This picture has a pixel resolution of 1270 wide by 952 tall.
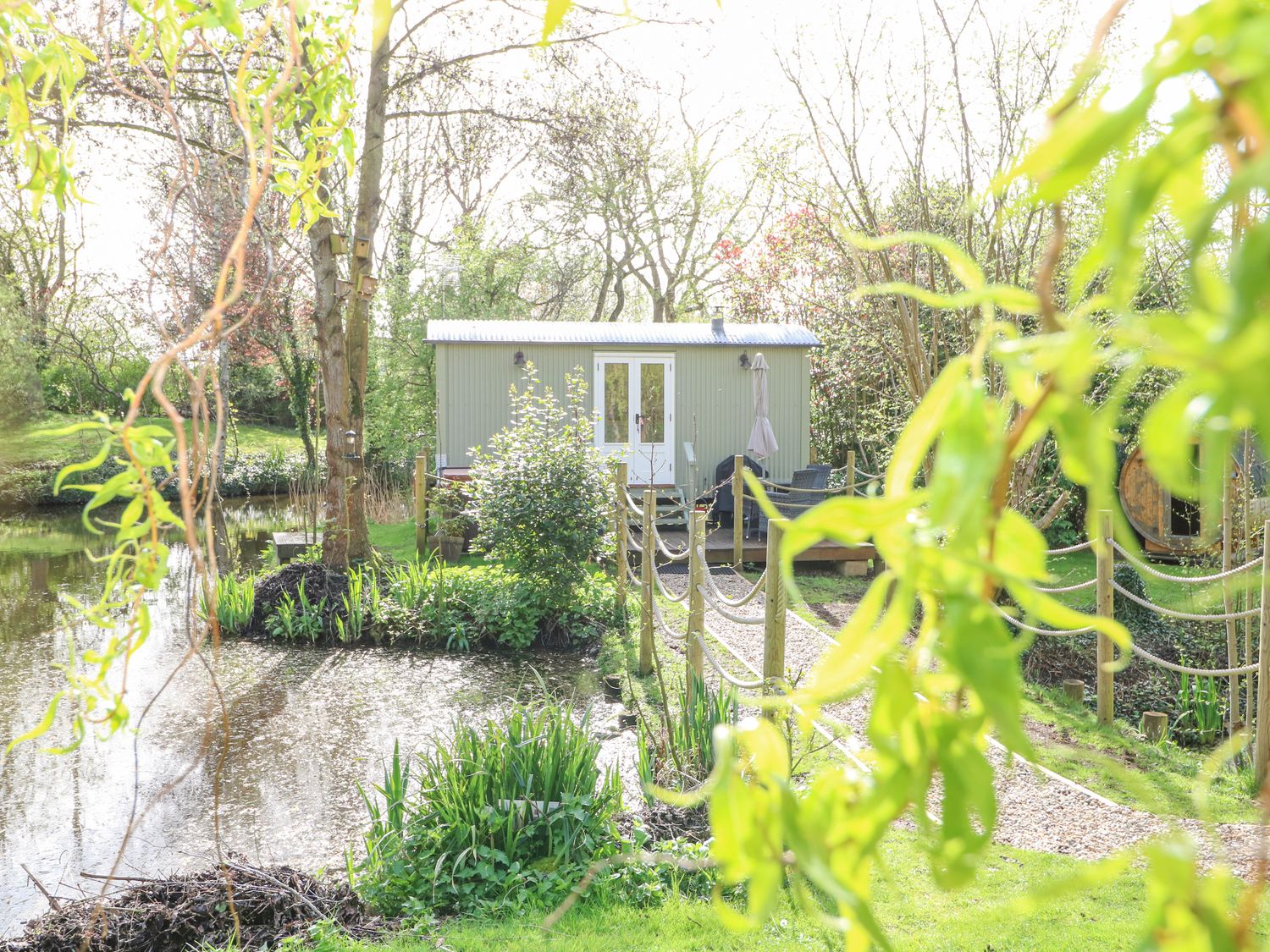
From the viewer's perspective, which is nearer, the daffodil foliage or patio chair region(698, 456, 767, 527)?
the daffodil foliage

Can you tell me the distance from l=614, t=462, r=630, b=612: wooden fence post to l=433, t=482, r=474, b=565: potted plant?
273 centimetres

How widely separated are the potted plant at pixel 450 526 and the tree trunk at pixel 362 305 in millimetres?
1334

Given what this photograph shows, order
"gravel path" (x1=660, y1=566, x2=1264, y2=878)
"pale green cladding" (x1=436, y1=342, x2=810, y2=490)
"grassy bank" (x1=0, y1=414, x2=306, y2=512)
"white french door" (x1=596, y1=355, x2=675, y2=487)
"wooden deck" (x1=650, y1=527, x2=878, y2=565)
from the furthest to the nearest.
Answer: "grassy bank" (x1=0, y1=414, x2=306, y2=512) → "white french door" (x1=596, y1=355, x2=675, y2=487) → "pale green cladding" (x1=436, y1=342, x2=810, y2=490) → "wooden deck" (x1=650, y1=527, x2=878, y2=565) → "gravel path" (x1=660, y1=566, x2=1264, y2=878)

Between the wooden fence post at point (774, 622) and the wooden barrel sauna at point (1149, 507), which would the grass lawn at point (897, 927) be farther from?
the wooden barrel sauna at point (1149, 507)

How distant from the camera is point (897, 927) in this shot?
3.28m

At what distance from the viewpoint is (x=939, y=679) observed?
1.33ft

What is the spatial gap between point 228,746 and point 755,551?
8891 millimetres

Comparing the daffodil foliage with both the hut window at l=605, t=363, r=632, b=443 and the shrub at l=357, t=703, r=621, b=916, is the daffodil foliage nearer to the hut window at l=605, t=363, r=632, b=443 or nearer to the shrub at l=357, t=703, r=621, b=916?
the shrub at l=357, t=703, r=621, b=916

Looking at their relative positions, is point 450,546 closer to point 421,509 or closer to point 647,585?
point 421,509

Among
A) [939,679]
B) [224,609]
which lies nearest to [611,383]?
[224,609]

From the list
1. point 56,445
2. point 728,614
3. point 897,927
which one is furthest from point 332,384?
point 56,445

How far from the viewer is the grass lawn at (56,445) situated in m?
19.1

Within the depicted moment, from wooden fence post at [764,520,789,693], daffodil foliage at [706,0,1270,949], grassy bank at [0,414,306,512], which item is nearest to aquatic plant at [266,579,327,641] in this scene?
wooden fence post at [764,520,789,693]

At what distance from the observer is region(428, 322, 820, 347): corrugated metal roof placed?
14.3 meters
